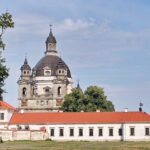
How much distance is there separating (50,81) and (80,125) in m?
36.8

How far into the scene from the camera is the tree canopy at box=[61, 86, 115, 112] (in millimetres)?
89875

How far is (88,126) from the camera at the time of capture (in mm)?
72188

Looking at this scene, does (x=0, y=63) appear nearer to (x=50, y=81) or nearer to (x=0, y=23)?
(x=0, y=23)

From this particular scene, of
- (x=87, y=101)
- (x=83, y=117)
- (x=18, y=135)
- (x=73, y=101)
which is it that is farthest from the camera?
(x=87, y=101)

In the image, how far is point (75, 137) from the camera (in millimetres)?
72188

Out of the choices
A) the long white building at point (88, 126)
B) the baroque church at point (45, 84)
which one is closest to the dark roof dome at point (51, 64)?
the baroque church at point (45, 84)

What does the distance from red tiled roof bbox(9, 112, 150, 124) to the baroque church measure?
94.0 ft

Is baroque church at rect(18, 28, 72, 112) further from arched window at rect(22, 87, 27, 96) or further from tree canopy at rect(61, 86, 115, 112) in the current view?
tree canopy at rect(61, 86, 115, 112)

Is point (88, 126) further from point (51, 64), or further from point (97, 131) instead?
point (51, 64)

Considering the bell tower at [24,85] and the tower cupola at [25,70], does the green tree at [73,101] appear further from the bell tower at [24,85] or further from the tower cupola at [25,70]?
the tower cupola at [25,70]

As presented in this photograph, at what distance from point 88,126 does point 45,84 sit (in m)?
37.4

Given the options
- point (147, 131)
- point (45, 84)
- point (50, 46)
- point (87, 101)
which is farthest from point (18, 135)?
point (50, 46)

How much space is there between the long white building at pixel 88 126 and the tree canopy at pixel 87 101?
14.0m

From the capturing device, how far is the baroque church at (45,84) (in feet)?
351
